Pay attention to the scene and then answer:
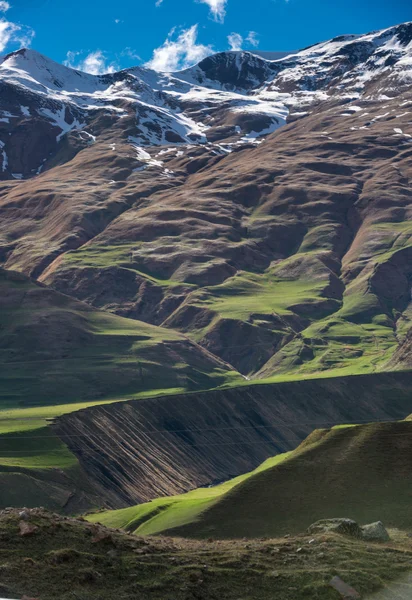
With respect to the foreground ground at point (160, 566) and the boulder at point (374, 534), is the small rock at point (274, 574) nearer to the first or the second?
the foreground ground at point (160, 566)

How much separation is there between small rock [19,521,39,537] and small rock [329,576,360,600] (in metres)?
13.8

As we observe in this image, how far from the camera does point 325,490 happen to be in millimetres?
75688

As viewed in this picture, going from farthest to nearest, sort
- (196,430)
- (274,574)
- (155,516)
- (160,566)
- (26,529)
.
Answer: (196,430) → (155,516) → (274,574) → (26,529) → (160,566)

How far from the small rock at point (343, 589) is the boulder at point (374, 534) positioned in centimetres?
1083

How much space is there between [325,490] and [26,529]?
105 feet

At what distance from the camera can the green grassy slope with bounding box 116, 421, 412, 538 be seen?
7156cm

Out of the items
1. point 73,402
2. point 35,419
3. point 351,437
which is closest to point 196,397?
point 73,402

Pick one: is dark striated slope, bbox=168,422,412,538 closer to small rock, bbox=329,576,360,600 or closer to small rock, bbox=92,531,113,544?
small rock, bbox=329,576,360,600

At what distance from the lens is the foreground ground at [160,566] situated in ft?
147

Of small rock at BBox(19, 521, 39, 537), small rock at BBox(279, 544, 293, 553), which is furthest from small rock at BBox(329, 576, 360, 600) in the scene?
small rock at BBox(19, 521, 39, 537)

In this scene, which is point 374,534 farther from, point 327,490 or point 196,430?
point 196,430

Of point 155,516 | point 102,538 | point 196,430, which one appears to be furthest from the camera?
point 196,430

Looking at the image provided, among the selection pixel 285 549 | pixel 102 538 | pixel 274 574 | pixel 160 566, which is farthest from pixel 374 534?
pixel 102 538

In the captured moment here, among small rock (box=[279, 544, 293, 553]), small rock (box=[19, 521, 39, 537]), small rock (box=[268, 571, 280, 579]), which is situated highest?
small rock (box=[19, 521, 39, 537])
